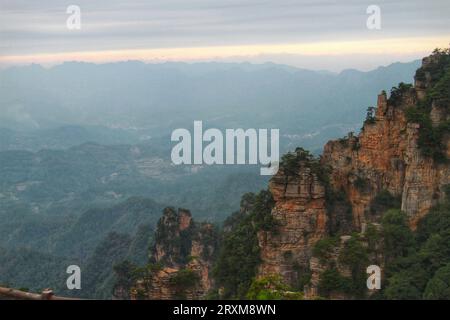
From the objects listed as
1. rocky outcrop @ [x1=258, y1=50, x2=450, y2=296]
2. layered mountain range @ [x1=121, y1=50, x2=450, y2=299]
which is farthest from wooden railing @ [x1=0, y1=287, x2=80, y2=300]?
rocky outcrop @ [x1=258, y1=50, x2=450, y2=296]

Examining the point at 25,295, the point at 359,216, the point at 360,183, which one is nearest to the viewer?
the point at 25,295

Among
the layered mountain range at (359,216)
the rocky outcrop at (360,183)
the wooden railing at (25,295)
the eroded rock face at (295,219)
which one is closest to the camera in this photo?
the wooden railing at (25,295)

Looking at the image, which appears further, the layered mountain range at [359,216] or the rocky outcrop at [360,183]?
the rocky outcrop at [360,183]

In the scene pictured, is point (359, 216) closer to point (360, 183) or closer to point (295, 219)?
point (360, 183)

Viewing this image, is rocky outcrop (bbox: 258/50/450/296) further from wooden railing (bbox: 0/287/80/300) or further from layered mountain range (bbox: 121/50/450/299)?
wooden railing (bbox: 0/287/80/300)

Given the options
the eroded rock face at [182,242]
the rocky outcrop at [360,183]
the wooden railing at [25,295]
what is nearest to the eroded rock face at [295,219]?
the rocky outcrop at [360,183]

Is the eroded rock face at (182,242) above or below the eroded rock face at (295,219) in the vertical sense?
below

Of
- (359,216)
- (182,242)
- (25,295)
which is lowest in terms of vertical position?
(182,242)

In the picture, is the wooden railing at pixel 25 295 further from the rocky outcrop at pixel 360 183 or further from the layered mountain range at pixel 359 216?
the rocky outcrop at pixel 360 183

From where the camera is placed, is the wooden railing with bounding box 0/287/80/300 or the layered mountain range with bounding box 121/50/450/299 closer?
the wooden railing with bounding box 0/287/80/300

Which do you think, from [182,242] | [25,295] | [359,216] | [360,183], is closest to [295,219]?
[359,216]
